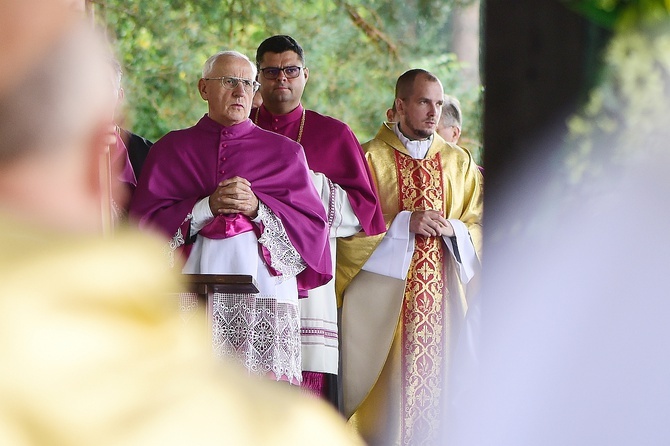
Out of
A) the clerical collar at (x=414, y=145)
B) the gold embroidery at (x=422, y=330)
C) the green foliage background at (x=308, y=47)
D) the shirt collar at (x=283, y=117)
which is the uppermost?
the green foliage background at (x=308, y=47)

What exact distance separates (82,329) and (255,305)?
487 cm

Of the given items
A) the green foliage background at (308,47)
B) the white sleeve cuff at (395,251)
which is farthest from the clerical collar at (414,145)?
the green foliage background at (308,47)

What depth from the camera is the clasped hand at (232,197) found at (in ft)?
17.3

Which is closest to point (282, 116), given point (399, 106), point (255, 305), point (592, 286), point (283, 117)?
point (283, 117)

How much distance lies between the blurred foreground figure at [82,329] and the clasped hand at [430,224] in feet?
19.9

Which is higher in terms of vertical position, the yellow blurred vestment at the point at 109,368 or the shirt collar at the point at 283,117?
the shirt collar at the point at 283,117

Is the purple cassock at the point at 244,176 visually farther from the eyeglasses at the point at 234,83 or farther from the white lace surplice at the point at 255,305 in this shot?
the eyeglasses at the point at 234,83

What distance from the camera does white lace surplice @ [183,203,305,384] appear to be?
538 centimetres

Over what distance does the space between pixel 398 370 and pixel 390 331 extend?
0.84 ft

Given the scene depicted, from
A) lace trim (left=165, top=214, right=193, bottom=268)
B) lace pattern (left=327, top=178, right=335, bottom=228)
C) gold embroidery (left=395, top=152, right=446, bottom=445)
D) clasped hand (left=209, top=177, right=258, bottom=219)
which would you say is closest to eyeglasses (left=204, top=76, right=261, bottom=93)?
clasped hand (left=209, top=177, right=258, bottom=219)

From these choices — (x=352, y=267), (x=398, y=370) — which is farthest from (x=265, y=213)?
(x=398, y=370)

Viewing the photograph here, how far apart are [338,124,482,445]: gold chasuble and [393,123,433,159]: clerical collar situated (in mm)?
35

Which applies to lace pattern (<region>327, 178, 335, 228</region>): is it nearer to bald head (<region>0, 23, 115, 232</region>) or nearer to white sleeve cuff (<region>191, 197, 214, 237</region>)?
white sleeve cuff (<region>191, 197, 214, 237</region>)

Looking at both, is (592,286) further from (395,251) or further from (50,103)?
(395,251)
